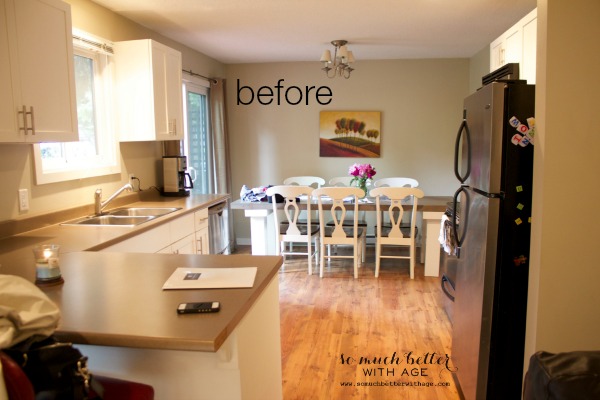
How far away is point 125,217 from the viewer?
134 inches

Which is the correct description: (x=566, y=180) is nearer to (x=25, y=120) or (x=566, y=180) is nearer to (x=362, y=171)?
(x=25, y=120)

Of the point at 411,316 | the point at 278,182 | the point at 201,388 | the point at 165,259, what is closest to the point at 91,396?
the point at 201,388

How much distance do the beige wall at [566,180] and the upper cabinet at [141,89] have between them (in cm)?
275

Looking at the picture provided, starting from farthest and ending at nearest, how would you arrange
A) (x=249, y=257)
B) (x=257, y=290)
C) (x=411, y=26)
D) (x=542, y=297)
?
(x=411, y=26) → (x=249, y=257) → (x=542, y=297) → (x=257, y=290)

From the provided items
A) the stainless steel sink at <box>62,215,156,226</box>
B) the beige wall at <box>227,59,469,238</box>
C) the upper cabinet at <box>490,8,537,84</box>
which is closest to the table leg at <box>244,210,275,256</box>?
the beige wall at <box>227,59,469,238</box>

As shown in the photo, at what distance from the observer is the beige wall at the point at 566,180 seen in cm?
179

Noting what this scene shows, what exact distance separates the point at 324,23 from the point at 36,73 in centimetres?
244

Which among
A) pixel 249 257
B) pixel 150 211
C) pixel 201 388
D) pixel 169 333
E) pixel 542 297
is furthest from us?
pixel 150 211

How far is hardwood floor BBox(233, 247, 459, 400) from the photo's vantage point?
2.74 metres

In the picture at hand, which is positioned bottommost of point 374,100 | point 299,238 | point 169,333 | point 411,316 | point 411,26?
point 411,316

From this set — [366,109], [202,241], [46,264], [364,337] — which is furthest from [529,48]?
[366,109]

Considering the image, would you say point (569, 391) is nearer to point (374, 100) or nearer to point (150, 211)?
point (150, 211)

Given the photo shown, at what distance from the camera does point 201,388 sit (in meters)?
1.44

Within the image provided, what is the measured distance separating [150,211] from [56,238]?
104cm
